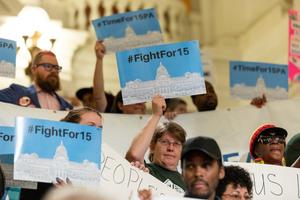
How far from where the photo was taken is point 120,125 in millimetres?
6926

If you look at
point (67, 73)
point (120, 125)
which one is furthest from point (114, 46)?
point (67, 73)

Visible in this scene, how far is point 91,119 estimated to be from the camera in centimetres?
544

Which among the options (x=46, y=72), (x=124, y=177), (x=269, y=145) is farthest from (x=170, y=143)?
(x=46, y=72)

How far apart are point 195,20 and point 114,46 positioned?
19.5 feet

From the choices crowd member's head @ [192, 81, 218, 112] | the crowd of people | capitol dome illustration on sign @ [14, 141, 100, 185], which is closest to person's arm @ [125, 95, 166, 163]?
the crowd of people

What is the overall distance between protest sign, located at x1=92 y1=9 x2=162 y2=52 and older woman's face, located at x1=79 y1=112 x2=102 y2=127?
1978 mm

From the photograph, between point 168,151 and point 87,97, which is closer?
point 168,151

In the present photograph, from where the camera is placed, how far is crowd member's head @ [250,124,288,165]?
19.6 ft

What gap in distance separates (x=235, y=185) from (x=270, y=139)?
0.73 meters

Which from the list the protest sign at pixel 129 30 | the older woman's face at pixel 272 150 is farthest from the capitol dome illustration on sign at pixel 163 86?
the protest sign at pixel 129 30

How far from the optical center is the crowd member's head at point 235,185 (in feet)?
17.0

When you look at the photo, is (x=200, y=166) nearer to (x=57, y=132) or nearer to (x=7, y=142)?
(x=57, y=132)

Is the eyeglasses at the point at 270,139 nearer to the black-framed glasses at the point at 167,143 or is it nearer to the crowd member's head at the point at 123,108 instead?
the black-framed glasses at the point at 167,143

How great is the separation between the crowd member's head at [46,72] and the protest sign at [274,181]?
1421 millimetres
